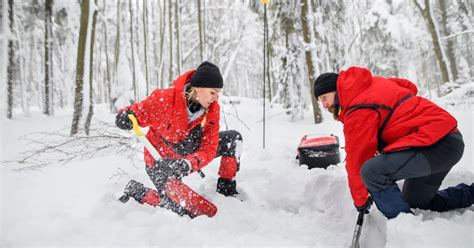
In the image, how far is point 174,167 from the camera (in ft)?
8.42

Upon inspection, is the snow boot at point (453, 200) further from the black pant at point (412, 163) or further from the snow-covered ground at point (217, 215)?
the black pant at point (412, 163)

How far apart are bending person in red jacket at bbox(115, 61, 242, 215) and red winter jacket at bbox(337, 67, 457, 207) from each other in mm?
1228

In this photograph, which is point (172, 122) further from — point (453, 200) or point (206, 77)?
point (453, 200)

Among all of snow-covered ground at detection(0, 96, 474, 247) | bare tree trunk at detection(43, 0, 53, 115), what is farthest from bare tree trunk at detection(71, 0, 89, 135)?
bare tree trunk at detection(43, 0, 53, 115)

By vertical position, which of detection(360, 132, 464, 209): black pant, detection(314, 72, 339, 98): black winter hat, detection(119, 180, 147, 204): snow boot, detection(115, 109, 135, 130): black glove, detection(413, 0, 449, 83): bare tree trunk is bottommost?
detection(119, 180, 147, 204): snow boot

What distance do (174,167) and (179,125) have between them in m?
0.47

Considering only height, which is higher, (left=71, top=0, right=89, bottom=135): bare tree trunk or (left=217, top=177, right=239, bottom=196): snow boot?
(left=71, top=0, right=89, bottom=135): bare tree trunk

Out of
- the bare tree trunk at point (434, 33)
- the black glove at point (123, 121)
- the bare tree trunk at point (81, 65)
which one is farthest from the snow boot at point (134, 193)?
the bare tree trunk at point (434, 33)

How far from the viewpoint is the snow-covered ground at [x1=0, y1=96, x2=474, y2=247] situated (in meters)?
2.05

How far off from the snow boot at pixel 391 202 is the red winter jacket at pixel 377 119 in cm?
13

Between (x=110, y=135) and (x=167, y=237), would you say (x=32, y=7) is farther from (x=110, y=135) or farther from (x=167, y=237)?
(x=167, y=237)

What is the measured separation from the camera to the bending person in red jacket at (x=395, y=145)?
6.73 ft

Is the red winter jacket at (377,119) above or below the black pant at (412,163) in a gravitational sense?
above

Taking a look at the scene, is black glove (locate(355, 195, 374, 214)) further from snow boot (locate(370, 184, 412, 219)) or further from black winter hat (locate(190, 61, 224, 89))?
black winter hat (locate(190, 61, 224, 89))
